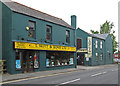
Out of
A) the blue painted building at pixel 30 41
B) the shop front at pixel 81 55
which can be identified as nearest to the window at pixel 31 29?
the blue painted building at pixel 30 41

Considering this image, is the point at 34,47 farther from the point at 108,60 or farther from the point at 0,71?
the point at 108,60

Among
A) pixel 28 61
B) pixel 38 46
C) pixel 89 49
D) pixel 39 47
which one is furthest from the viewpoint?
pixel 89 49

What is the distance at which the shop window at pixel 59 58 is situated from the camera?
2137 cm

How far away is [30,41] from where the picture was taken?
18234 millimetres

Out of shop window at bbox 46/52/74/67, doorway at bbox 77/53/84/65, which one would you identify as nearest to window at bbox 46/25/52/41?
shop window at bbox 46/52/74/67

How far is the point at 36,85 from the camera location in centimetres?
1033

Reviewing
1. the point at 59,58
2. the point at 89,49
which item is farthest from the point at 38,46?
the point at 89,49

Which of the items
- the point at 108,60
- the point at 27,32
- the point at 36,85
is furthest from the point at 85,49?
the point at 36,85

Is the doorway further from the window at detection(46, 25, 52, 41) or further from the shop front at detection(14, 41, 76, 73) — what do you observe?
the window at detection(46, 25, 52, 41)

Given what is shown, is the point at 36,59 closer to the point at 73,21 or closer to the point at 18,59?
the point at 18,59

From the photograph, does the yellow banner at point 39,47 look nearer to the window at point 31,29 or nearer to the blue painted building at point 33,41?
the blue painted building at point 33,41

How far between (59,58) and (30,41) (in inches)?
255

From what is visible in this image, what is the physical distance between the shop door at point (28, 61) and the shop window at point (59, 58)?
9.70ft

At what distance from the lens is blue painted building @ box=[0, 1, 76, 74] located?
16328 mm
